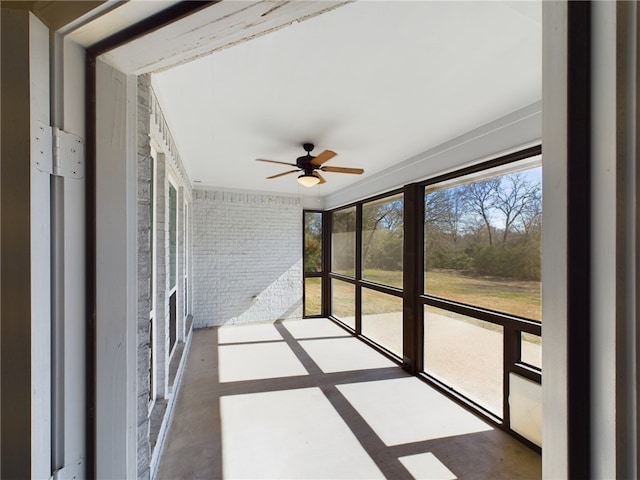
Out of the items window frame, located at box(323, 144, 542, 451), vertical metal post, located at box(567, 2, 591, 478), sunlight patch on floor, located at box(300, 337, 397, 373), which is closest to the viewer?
vertical metal post, located at box(567, 2, 591, 478)

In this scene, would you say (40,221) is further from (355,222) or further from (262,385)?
(355,222)

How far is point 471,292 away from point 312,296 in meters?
3.58

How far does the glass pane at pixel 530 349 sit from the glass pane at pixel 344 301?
2.79 meters

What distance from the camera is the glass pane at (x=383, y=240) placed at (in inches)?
148

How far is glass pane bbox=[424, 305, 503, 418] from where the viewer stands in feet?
8.13

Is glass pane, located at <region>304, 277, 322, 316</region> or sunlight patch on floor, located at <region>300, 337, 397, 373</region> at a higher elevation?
glass pane, located at <region>304, 277, 322, 316</region>

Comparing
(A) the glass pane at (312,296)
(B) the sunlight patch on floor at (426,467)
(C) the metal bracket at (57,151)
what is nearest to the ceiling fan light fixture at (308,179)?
(C) the metal bracket at (57,151)

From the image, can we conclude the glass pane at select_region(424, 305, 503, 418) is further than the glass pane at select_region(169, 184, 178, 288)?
No

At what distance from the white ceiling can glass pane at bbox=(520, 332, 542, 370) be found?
175 cm

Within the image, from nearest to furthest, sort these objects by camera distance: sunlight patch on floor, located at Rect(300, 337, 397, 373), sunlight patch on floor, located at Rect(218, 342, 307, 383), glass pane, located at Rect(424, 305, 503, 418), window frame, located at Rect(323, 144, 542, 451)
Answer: window frame, located at Rect(323, 144, 542, 451) → glass pane, located at Rect(424, 305, 503, 418) → sunlight patch on floor, located at Rect(218, 342, 307, 383) → sunlight patch on floor, located at Rect(300, 337, 397, 373)

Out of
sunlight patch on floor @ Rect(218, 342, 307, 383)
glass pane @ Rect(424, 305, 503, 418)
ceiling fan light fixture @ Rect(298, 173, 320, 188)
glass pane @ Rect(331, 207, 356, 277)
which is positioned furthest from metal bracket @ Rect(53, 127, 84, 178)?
glass pane @ Rect(331, 207, 356, 277)

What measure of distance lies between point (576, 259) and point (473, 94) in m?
1.96

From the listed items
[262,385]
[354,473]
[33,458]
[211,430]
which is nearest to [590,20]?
[33,458]

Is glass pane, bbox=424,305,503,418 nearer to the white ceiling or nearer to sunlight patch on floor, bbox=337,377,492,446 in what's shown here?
sunlight patch on floor, bbox=337,377,492,446
